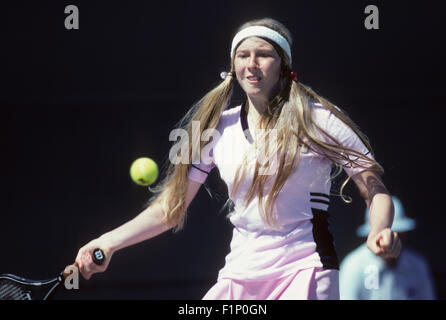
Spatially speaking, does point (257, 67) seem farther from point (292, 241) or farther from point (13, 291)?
point (13, 291)

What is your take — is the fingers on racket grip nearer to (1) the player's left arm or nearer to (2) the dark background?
(1) the player's left arm

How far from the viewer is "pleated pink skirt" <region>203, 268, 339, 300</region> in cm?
268

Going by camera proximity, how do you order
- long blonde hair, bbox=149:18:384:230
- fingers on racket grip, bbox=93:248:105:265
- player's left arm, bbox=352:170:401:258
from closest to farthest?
player's left arm, bbox=352:170:401:258 → long blonde hair, bbox=149:18:384:230 → fingers on racket grip, bbox=93:248:105:265

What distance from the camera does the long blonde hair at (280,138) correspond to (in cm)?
281

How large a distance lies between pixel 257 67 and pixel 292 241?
0.74 metres

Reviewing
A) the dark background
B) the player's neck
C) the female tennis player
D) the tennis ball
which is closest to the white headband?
the female tennis player

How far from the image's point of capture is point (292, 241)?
9.05 feet

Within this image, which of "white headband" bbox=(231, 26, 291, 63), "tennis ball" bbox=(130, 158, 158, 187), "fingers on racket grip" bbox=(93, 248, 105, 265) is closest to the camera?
"fingers on racket grip" bbox=(93, 248, 105, 265)

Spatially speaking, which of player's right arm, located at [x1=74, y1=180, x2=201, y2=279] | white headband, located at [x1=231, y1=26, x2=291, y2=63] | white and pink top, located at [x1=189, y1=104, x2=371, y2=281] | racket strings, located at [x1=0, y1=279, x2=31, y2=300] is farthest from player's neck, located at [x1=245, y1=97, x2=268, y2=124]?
racket strings, located at [x1=0, y1=279, x2=31, y2=300]

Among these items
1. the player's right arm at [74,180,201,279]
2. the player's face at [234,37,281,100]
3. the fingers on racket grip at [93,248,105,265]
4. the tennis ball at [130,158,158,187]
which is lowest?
the fingers on racket grip at [93,248,105,265]

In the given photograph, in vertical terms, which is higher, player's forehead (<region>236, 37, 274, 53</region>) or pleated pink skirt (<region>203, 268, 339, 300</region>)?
player's forehead (<region>236, 37, 274, 53</region>)

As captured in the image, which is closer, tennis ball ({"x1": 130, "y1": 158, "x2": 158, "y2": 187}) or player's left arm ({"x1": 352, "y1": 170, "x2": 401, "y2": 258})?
player's left arm ({"x1": 352, "y1": 170, "x2": 401, "y2": 258})

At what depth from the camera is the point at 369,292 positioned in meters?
5.37
